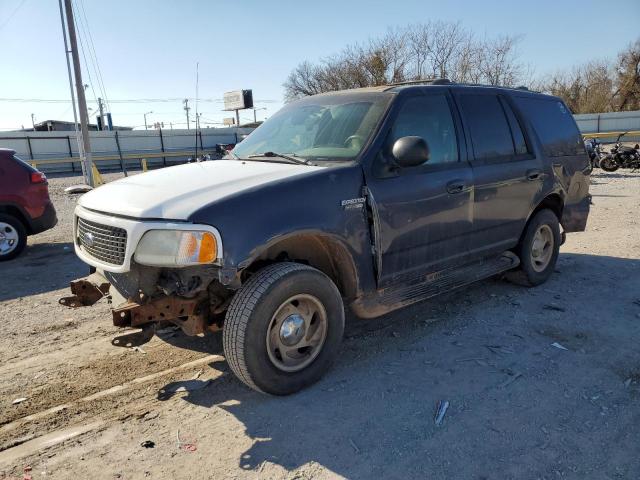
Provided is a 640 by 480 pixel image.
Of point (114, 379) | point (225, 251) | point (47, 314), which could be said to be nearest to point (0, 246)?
point (47, 314)

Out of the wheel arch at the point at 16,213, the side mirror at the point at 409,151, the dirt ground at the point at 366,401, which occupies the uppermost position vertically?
the side mirror at the point at 409,151

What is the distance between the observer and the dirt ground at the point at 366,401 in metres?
2.73

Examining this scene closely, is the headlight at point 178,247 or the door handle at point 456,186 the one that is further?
the door handle at point 456,186

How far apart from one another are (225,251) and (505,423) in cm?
198

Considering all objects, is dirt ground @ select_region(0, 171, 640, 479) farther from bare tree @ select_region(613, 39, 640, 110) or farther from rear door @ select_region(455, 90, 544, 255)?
bare tree @ select_region(613, 39, 640, 110)

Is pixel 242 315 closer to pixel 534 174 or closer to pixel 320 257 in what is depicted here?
pixel 320 257

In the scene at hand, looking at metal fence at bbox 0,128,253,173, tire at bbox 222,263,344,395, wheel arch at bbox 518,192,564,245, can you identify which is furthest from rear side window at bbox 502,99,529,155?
metal fence at bbox 0,128,253,173

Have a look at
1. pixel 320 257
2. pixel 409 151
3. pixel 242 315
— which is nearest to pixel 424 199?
pixel 409 151

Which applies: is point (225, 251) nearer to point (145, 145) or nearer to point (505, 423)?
point (505, 423)

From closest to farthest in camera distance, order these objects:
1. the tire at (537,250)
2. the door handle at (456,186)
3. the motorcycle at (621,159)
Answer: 1. the door handle at (456,186)
2. the tire at (537,250)
3. the motorcycle at (621,159)

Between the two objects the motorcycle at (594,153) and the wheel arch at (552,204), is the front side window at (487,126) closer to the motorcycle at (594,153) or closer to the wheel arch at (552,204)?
the wheel arch at (552,204)

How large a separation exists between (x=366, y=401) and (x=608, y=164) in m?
19.1

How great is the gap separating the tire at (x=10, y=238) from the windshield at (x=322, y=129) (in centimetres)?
505

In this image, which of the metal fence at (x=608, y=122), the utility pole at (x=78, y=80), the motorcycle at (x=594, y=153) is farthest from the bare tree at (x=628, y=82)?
the utility pole at (x=78, y=80)
